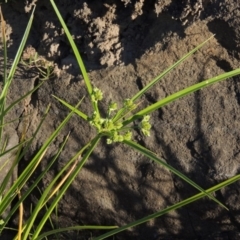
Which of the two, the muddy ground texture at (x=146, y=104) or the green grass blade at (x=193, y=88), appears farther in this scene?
the muddy ground texture at (x=146, y=104)

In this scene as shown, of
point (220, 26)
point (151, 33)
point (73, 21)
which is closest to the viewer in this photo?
point (220, 26)

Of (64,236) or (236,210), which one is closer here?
(236,210)

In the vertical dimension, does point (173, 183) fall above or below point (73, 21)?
below

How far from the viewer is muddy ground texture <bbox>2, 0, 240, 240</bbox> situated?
5.70 ft

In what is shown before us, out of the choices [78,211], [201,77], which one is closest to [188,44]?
[201,77]

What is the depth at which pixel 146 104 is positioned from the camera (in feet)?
5.89

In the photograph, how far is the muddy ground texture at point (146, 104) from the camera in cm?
174

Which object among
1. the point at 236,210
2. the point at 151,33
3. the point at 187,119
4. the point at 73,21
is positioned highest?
the point at 73,21

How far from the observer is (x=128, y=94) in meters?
1.83

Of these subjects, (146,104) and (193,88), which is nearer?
(193,88)

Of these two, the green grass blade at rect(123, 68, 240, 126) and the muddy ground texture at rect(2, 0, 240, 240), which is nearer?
the green grass blade at rect(123, 68, 240, 126)

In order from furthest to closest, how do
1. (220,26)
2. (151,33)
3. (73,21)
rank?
(73,21), (151,33), (220,26)

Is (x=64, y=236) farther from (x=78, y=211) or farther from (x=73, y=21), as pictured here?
(x=73, y=21)

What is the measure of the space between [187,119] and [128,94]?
0.21 metres
